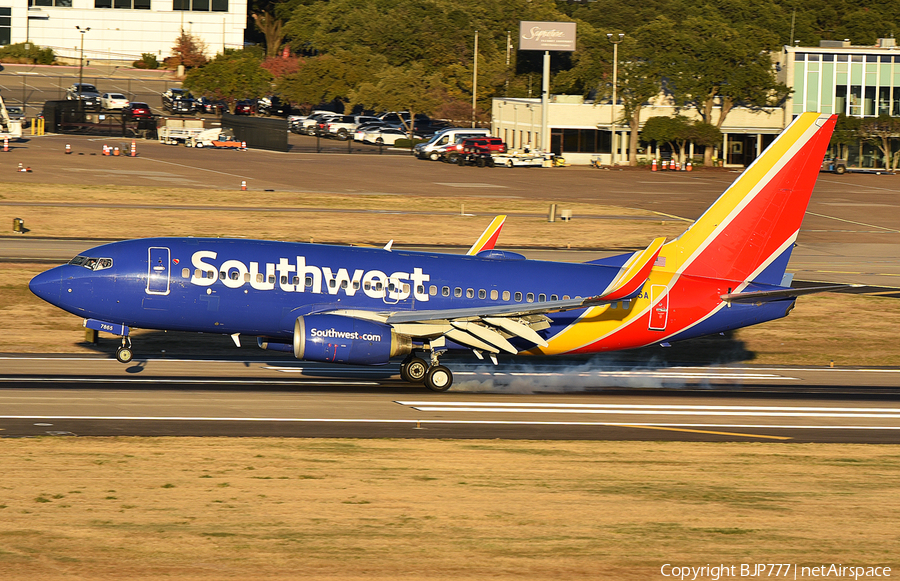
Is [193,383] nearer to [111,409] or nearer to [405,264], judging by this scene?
[111,409]

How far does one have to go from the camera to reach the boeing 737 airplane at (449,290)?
33.1 metres

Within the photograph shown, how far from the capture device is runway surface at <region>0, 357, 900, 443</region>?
2927 cm

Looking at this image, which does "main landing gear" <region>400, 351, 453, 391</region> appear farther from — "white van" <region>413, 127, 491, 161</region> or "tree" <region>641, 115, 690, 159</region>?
"tree" <region>641, 115, 690, 159</region>

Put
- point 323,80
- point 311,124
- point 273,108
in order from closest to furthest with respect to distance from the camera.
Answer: point 311,124
point 323,80
point 273,108

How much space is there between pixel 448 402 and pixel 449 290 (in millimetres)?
3990

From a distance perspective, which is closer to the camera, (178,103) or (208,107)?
(178,103)

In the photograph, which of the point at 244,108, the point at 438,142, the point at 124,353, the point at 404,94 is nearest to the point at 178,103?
the point at 244,108

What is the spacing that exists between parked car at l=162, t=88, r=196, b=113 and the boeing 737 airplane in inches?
5877

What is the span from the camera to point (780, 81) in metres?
145

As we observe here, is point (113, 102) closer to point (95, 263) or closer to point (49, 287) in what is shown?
point (49, 287)

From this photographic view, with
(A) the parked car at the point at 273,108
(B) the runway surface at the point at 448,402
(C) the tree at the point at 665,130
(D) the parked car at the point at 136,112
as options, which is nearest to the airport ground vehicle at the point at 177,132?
(D) the parked car at the point at 136,112

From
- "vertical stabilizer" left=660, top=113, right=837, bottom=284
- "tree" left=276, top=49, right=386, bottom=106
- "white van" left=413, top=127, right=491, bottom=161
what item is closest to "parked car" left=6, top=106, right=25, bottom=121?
"tree" left=276, top=49, right=386, bottom=106

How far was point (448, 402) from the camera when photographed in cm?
3328
